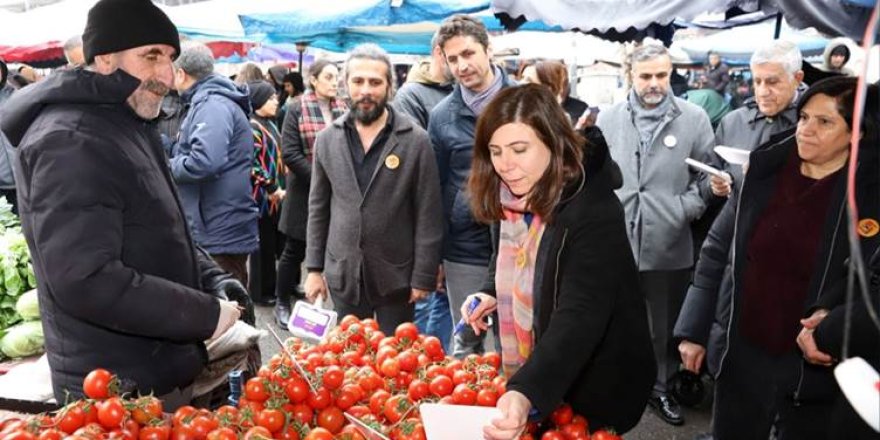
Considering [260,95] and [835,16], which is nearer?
[835,16]

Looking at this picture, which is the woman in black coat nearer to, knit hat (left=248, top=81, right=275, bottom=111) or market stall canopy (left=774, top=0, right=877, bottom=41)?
market stall canopy (left=774, top=0, right=877, bottom=41)

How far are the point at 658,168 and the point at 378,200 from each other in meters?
1.60

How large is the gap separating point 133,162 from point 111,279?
14.2 inches

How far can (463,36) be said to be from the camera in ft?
11.8

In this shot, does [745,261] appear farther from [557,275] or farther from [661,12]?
[661,12]

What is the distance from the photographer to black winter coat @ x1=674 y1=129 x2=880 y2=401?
241 centimetres

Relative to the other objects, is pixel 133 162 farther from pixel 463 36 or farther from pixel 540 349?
pixel 463 36

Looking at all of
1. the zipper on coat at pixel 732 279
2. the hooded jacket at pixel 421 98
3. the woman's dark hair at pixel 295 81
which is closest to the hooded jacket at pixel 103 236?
the zipper on coat at pixel 732 279

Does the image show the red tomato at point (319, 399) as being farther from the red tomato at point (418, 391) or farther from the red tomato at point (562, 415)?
the red tomato at point (562, 415)

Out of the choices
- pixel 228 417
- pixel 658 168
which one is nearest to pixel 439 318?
pixel 658 168

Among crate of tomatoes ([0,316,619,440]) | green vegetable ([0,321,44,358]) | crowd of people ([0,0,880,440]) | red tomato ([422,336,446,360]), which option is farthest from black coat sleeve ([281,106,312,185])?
red tomato ([422,336,446,360])

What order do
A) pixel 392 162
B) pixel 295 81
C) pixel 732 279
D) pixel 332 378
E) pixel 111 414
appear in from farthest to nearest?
pixel 295 81 < pixel 392 162 < pixel 732 279 < pixel 332 378 < pixel 111 414

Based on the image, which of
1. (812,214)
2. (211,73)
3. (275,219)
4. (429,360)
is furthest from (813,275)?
(275,219)

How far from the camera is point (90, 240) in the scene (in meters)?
1.87
